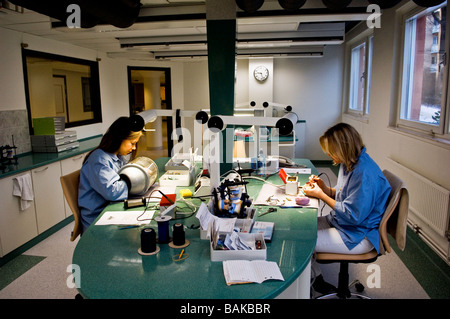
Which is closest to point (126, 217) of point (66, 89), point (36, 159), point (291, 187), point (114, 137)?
point (114, 137)

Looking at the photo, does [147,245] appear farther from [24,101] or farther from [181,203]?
[24,101]

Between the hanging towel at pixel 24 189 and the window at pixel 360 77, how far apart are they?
522 centimetres

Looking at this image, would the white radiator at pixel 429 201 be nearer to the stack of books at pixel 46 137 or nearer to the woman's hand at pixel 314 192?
the woman's hand at pixel 314 192

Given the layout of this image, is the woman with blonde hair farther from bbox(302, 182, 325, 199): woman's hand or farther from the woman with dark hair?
the woman with dark hair

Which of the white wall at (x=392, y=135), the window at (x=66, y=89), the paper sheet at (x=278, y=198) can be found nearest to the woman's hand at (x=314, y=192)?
the paper sheet at (x=278, y=198)

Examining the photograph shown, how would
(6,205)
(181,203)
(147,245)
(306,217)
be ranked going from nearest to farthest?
(147,245) → (306,217) → (181,203) → (6,205)

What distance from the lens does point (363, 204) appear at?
221cm

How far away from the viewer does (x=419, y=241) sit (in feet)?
11.9

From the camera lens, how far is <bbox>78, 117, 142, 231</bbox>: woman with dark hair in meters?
2.55

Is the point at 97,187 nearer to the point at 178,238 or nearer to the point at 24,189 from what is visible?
the point at 178,238

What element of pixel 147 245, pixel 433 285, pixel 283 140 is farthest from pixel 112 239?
pixel 283 140

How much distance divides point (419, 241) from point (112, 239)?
10.3ft

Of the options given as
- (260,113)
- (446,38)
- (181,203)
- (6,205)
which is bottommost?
(6,205)

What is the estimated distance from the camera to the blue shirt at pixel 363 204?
7.27ft
